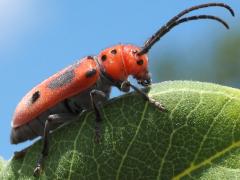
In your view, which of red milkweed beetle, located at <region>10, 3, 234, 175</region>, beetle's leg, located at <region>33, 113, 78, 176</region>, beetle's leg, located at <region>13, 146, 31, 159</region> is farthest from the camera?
red milkweed beetle, located at <region>10, 3, 234, 175</region>

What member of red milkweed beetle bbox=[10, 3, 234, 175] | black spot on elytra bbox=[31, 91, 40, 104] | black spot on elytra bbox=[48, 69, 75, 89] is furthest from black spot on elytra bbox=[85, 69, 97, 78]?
black spot on elytra bbox=[31, 91, 40, 104]

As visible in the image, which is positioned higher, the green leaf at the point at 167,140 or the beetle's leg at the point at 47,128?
the beetle's leg at the point at 47,128

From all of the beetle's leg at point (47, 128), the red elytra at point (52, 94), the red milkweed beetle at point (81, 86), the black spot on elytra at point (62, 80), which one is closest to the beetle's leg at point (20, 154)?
the beetle's leg at point (47, 128)

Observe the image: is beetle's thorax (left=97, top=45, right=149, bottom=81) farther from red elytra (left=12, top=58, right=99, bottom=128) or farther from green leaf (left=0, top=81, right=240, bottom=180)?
green leaf (left=0, top=81, right=240, bottom=180)

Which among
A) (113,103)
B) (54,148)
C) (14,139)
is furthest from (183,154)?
(14,139)

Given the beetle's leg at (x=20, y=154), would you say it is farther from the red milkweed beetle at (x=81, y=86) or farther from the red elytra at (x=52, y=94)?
the red elytra at (x=52, y=94)

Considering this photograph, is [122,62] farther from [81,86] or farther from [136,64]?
[81,86]
